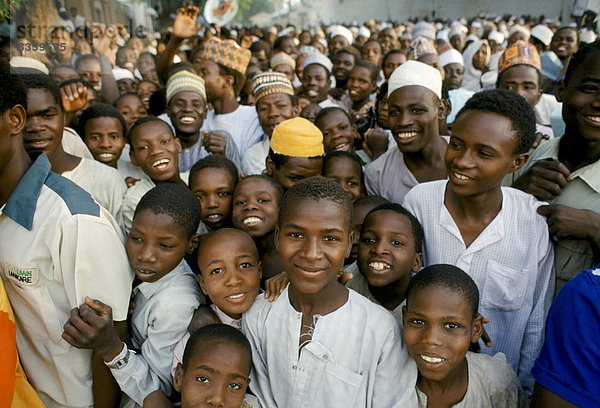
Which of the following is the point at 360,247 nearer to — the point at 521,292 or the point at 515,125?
the point at 521,292

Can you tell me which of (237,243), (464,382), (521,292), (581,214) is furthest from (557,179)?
(237,243)

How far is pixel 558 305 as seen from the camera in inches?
63.1

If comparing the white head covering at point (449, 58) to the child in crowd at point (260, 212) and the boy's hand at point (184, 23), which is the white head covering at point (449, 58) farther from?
the child in crowd at point (260, 212)

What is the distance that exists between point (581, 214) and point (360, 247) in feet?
3.41

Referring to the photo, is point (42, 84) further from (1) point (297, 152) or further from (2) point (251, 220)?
(1) point (297, 152)

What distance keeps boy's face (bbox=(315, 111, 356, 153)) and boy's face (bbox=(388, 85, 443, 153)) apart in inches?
27.1

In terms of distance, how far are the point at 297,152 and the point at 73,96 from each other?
188cm

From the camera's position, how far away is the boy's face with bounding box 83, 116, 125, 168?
3404 millimetres

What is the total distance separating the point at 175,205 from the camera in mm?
2400

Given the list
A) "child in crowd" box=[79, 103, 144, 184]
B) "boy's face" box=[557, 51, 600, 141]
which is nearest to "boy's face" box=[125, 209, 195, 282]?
"child in crowd" box=[79, 103, 144, 184]

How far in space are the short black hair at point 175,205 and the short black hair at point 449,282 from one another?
1.22 metres

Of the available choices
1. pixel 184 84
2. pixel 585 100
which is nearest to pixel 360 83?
pixel 184 84

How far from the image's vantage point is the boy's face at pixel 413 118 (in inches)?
118

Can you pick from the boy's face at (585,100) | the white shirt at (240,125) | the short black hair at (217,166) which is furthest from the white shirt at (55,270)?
the white shirt at (240,125)
